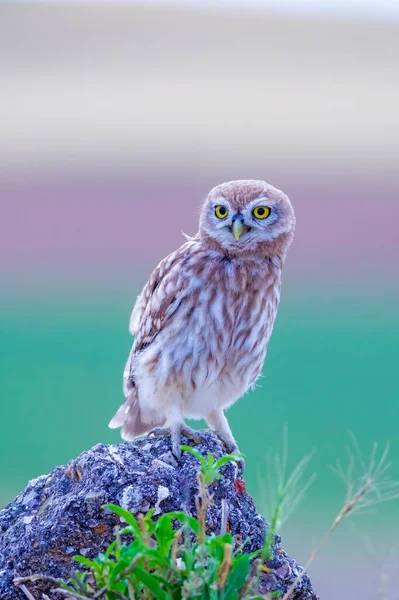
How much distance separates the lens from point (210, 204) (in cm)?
407

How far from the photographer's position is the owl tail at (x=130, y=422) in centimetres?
450

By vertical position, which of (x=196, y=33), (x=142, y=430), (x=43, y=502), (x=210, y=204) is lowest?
(x=43, y=502)

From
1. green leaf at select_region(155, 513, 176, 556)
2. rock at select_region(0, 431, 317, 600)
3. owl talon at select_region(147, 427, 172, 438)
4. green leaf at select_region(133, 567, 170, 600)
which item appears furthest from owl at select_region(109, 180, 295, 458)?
green leaf at select_region(133, 567, 170, 600)

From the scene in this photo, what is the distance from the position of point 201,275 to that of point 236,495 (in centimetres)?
134

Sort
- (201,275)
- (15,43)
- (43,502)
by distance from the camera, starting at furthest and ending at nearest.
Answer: (15,43) → (201,275) → (43,502)

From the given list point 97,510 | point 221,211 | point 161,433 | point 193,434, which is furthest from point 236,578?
point 221,211

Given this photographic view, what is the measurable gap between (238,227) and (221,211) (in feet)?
0.52

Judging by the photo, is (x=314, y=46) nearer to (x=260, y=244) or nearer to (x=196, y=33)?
(x=196, y=33)

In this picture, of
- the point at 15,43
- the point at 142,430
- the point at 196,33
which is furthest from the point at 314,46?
the point at 142,430

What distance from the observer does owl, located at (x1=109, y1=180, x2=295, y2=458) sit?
13.1ft

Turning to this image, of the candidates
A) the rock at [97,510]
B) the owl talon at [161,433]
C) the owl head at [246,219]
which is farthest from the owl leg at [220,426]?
the rock at [97,510]

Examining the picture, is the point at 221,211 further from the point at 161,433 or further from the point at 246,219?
the point at 161,433

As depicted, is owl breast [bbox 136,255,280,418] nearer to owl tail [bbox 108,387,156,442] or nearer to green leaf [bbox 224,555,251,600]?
owl tail [bbox 108,387,156,442]

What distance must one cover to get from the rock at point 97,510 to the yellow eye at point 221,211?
1323mm
